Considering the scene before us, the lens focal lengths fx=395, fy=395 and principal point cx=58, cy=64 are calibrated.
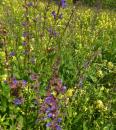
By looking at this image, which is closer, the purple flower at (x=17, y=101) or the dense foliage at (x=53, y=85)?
the dense foliage at (x=53, y=85)

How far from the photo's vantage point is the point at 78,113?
3.71 metres

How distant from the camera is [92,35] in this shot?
20.7 feet

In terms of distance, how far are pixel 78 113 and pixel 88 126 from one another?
193 millimetres

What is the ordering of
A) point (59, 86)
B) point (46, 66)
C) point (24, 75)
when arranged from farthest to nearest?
point (46, 66) < point (24, 75) < point (59, 86)

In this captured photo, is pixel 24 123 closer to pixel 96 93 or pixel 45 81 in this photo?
pixel 45 81

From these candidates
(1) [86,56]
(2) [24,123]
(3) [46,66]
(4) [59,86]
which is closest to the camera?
(4) [59,86]

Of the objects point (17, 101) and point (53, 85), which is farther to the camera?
point (17, 101)

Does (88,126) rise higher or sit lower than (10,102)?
lower

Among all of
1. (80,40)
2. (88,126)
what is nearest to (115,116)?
(88,126)

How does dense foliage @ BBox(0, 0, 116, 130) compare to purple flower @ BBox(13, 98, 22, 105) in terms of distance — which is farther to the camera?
purple flower @ BBox(13, 98, 22, 105)

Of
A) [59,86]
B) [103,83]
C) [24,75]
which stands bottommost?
[103,83]

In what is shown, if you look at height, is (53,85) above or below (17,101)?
above

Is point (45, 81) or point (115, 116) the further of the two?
point (45, 81)

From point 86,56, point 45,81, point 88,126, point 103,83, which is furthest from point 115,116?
point 86,56
